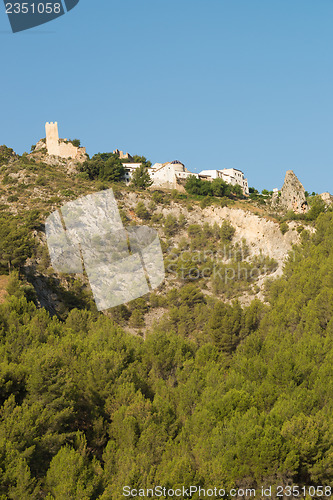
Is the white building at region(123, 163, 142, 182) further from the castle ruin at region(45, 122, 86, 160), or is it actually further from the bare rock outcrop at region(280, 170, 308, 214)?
the bare rock outcrop at region(280, 170, 308, 214)

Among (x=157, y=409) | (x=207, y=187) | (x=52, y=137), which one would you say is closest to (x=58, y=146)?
(x=52, y=137)

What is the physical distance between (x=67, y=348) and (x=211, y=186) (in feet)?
172

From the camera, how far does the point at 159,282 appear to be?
59500 millimetres

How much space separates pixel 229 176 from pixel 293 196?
1898cm

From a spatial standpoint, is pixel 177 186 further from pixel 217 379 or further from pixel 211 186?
pixel 217 379

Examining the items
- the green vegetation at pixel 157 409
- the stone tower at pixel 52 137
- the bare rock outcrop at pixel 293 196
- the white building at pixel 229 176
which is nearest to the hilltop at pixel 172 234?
the bare rock outcrop at pixel 293 196

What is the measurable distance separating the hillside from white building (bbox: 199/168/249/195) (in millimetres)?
34198

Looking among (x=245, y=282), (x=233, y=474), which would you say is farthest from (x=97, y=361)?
(x=245, y=282)

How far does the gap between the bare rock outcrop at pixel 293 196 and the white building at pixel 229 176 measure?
619 inches

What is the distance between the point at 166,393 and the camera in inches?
1099

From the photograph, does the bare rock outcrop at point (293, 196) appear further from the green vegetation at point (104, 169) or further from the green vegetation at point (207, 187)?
the green vegetation at point (104, 169)

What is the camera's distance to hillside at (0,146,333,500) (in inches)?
803

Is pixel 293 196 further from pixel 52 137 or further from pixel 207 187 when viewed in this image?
pixel 52 137

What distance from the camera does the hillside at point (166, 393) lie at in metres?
20.4
